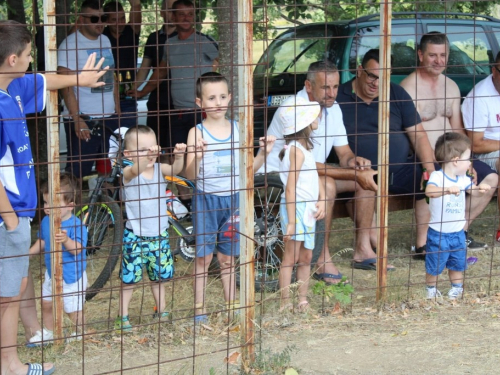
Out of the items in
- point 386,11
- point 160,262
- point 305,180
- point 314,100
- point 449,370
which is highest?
point 386,11

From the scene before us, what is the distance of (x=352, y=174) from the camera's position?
5.62 meters

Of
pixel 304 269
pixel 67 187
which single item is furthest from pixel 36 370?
pixel 304 269

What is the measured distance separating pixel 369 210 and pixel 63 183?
96.8 inches

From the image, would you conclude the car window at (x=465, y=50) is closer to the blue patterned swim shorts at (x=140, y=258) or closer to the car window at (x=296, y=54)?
the car window at (x=296, y=54)

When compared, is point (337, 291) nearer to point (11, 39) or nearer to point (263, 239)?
point (263, 239)

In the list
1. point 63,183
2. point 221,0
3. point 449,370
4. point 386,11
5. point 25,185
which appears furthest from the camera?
point 221,0

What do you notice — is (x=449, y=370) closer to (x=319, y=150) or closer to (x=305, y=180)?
(x=305, y=180)

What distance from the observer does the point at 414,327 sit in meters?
4.79

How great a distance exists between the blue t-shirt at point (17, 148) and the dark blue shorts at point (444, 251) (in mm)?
2727

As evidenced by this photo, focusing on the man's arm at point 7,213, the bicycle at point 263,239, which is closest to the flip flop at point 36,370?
the man's arm at point 7,213

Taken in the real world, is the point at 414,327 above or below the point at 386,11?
below

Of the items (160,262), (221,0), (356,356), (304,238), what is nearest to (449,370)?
(356,356)

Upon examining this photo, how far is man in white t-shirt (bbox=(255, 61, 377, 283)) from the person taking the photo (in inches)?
214

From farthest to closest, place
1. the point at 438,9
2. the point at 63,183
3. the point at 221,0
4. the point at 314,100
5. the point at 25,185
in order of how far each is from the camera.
→ 1. the point at 438,9
2. the point at 221,0
3. the point at 314,100
4. the point at 63,183
5. the point at 25,185
